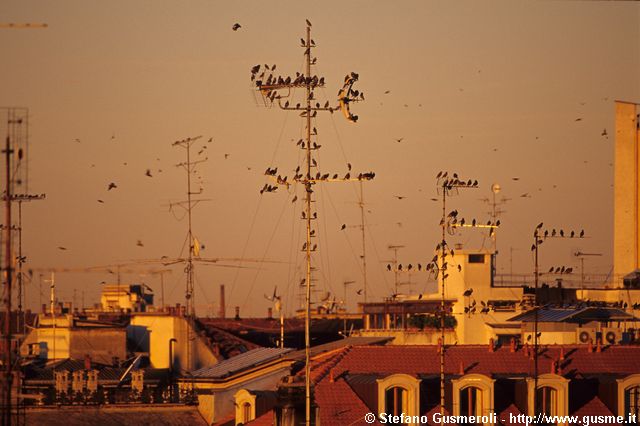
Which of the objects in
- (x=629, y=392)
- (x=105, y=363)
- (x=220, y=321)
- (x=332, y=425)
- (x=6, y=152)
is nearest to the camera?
(x=6, y=152)

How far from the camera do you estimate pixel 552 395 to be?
74312mm

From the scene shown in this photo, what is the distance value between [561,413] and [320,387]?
370 inches

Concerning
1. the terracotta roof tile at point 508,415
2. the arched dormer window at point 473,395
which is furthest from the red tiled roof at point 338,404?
the terracotta roof tile at point 508,415

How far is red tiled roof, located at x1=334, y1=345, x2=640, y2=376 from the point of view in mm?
76375

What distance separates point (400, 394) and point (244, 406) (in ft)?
20.9

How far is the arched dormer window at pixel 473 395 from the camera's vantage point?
7319cm

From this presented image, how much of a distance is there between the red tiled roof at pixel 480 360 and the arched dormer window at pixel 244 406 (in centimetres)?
347

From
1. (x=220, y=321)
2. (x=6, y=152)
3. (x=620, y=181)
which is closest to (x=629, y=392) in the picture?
(x=6, y=152)

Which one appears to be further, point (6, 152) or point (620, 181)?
point (620, 181)

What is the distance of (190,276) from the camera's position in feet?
343

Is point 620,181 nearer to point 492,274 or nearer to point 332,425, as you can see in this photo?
point 492,274

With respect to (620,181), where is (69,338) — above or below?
below

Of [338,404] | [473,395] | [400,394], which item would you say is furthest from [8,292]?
[473,395]

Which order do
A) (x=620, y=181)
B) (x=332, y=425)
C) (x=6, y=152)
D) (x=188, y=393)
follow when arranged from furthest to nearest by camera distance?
(x=620, y=181) → (x=188, y=393) → (x=332, y=425) → (x=6, y=152)
